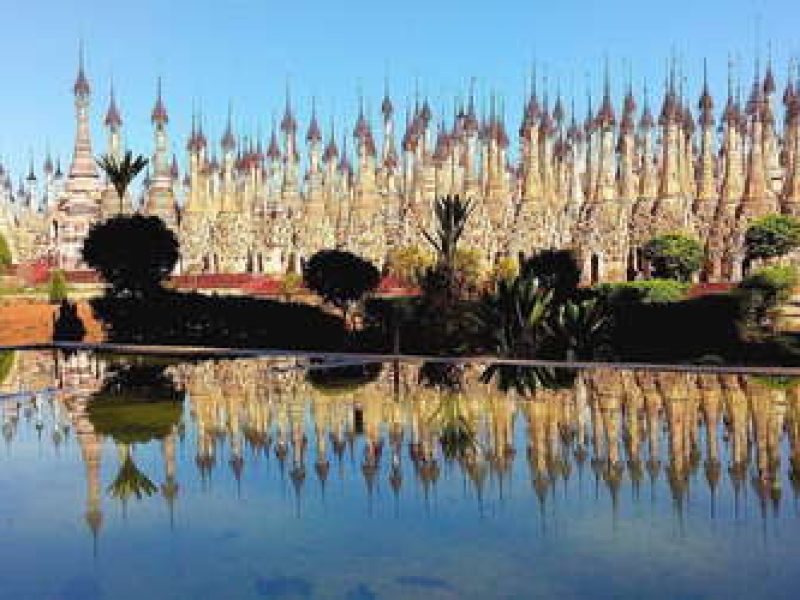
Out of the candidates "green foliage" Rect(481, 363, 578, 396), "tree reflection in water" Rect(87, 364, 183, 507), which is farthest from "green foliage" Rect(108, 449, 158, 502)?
"green foliage" Rect(481, 363, 578, 396)

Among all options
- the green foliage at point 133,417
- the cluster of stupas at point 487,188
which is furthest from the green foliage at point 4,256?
the green foliage at point 133,417

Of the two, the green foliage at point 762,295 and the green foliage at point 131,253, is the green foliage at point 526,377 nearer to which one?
the green foliage at point 762,295

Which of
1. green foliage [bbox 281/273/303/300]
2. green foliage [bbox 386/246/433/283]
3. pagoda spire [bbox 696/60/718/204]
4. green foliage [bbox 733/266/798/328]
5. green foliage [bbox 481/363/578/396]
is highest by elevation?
pagoda spire [bbox 696/60/718/204]

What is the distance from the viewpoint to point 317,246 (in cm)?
5756

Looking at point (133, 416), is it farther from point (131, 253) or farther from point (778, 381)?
point (131, 253)

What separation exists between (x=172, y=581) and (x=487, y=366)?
12.8 meters

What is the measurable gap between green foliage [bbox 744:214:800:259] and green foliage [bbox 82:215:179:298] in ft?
83.7

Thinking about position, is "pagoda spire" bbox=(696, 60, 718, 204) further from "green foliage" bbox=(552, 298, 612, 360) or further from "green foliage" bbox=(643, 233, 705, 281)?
"green foliage" bbox=(552, 298, 612, 360)

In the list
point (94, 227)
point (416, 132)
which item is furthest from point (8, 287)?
point (416, 132)

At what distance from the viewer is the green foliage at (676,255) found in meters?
42.0

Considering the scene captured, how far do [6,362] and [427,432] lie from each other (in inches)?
506

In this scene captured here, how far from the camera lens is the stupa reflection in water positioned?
8.33 m

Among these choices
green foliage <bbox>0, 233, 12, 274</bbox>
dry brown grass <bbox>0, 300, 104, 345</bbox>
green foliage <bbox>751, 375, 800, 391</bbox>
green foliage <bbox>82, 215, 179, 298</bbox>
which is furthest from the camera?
green foliage <bbox>0, 233, 12, 274</bbox>

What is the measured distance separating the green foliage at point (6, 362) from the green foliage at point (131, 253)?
3.07 m
